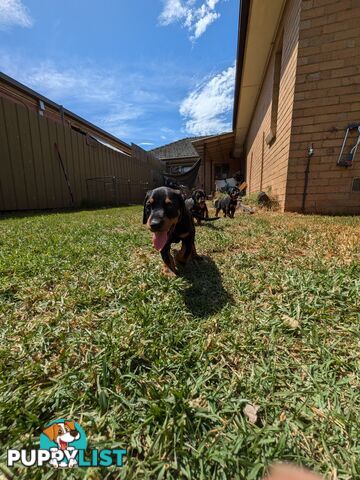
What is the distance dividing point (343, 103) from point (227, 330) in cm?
509

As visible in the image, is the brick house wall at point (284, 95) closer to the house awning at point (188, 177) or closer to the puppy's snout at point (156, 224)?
the puppy's snout at point (156, 224)

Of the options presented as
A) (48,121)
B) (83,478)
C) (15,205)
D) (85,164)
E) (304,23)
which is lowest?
(83,478)

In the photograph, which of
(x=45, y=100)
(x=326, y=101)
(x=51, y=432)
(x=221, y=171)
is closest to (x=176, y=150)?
(x=221, y=171)

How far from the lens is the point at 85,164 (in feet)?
32.0

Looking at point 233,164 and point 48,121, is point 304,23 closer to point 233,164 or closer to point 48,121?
point 48,121

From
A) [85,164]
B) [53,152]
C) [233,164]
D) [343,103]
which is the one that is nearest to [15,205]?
[53,152]

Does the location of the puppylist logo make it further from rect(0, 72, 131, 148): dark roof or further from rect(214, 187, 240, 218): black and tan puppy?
rect(0, 72, 131, 148): dark roof

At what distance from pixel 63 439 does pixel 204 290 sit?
1.24 m

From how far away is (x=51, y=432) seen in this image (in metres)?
0.80

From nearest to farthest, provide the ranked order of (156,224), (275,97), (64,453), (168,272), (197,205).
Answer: (64,453)
(156,224)
(168,272)
(197,205)
(275,97)

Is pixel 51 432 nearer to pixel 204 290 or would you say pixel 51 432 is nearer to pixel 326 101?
pixel 204 290

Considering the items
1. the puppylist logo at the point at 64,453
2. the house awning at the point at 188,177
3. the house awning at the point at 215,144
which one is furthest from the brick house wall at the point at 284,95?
the house awning at the point at 188,177

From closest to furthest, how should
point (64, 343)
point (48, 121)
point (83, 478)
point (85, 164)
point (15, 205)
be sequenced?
point (83, 478) → point (64, 343) → point (15, 205) → point (48, 121) → point (85, 164)

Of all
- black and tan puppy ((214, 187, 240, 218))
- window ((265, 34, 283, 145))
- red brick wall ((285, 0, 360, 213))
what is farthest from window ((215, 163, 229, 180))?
red brick wall ((285, 0, 360, 213))
